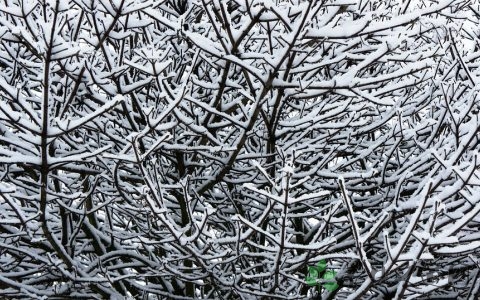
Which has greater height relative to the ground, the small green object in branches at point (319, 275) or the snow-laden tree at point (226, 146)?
the snow-laden tree at point (226, 146)

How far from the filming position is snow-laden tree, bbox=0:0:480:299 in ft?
8.37

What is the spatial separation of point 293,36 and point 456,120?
1.14 m

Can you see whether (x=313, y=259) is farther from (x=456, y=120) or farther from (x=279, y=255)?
(x=456, y=120)

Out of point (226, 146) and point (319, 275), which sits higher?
point (226, 146)

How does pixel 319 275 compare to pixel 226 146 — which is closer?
pixel 226 146

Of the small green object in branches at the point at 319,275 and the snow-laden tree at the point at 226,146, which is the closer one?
the snow-laden tree at the point at 226,146

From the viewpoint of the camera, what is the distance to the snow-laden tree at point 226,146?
2551 mm

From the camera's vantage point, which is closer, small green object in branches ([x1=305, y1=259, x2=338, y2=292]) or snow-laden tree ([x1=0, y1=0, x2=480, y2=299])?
snow-laden tree ([x1=0, y1=0, x2=480, y2=299])

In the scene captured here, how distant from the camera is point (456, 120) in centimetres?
299

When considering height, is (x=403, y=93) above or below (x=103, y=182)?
above

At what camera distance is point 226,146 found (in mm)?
3459

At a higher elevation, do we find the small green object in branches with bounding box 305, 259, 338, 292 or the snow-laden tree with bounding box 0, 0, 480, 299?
the snow-laden tree with bounding box 0, 0, 480, 299

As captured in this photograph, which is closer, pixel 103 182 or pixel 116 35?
pixel 116 35

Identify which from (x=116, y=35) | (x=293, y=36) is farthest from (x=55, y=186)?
(x=293, y=36)
